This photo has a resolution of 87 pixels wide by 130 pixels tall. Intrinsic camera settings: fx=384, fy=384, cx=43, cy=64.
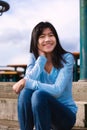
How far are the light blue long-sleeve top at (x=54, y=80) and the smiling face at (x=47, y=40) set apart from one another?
9 cm

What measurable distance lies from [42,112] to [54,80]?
296mm

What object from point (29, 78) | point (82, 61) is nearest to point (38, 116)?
point (29, 78)

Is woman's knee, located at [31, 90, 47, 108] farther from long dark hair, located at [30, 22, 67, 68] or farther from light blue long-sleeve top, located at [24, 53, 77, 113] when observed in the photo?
long dark hair, located at [30, 22, 67, 68]

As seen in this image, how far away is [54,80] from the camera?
2.58 m

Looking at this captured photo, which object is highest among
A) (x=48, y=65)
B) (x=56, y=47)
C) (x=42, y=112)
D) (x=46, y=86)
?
(x=56, y=47)

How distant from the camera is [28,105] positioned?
95.9 inches

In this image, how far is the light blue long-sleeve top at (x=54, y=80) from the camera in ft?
8.09

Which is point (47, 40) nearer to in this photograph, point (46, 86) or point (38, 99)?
point (46, 86)

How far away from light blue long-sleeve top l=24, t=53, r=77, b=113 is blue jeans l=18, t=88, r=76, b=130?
0.05 m

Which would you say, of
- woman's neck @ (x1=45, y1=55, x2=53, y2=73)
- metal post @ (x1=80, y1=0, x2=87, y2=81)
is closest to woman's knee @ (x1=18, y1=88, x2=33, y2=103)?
woman's neck @ (x1=45, y1=55, x2=53, y2=73)

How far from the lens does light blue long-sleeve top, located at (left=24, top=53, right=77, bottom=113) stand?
8.09ft

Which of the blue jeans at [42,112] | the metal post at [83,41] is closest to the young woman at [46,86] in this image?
the blue jeans at [42,112]

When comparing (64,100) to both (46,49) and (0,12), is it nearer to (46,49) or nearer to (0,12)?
(46,49)

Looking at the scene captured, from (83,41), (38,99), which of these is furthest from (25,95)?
(83,41)
